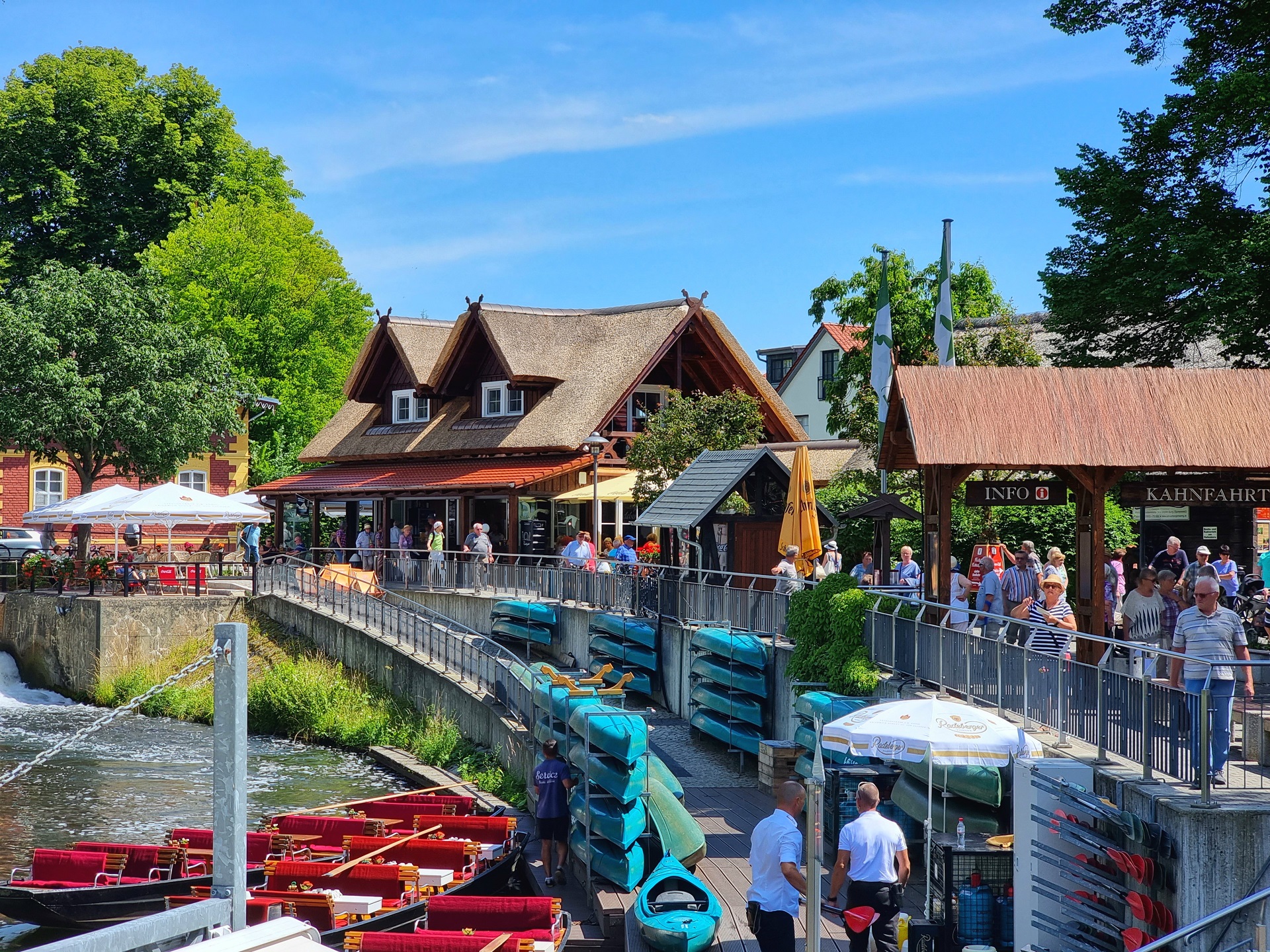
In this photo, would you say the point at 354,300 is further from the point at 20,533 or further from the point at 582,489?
the point at 582,489

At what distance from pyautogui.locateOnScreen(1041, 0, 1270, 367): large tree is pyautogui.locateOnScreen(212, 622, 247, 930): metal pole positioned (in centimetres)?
2005

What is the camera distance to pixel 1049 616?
13.8 m

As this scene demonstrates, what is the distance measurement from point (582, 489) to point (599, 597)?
9434 millimetres

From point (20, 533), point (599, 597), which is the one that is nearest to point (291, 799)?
point (599, 597)

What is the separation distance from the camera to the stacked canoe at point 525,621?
2789cm

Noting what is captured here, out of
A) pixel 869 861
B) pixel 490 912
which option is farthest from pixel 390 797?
pixel 869 861

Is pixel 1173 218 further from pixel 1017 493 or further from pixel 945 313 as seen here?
pixel 1017 493

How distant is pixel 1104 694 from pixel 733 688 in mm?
9309

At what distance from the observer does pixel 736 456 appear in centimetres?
2444

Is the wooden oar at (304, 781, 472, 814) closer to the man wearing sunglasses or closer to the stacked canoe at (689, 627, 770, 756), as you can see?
the stacked canoe at (689, 627, 770, 756)

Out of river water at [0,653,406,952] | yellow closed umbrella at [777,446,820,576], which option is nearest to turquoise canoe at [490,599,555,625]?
river water at [0,653,406,952]

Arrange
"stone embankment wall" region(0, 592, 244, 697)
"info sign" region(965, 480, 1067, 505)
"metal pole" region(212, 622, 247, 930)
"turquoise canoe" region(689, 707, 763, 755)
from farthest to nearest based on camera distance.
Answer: "stone embankment wall" region(0, 592, 244, 697)
"turquoise canoe" region(689, 707, 763, 755)
"info sign" region(965, 480, 1067, 505)
"metal pole" region(212, 622, 247, 930)

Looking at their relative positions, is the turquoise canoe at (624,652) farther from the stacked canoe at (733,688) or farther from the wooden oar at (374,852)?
the wooden oar at (374,852)

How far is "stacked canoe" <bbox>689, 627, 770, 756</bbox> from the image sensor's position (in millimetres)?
19328
